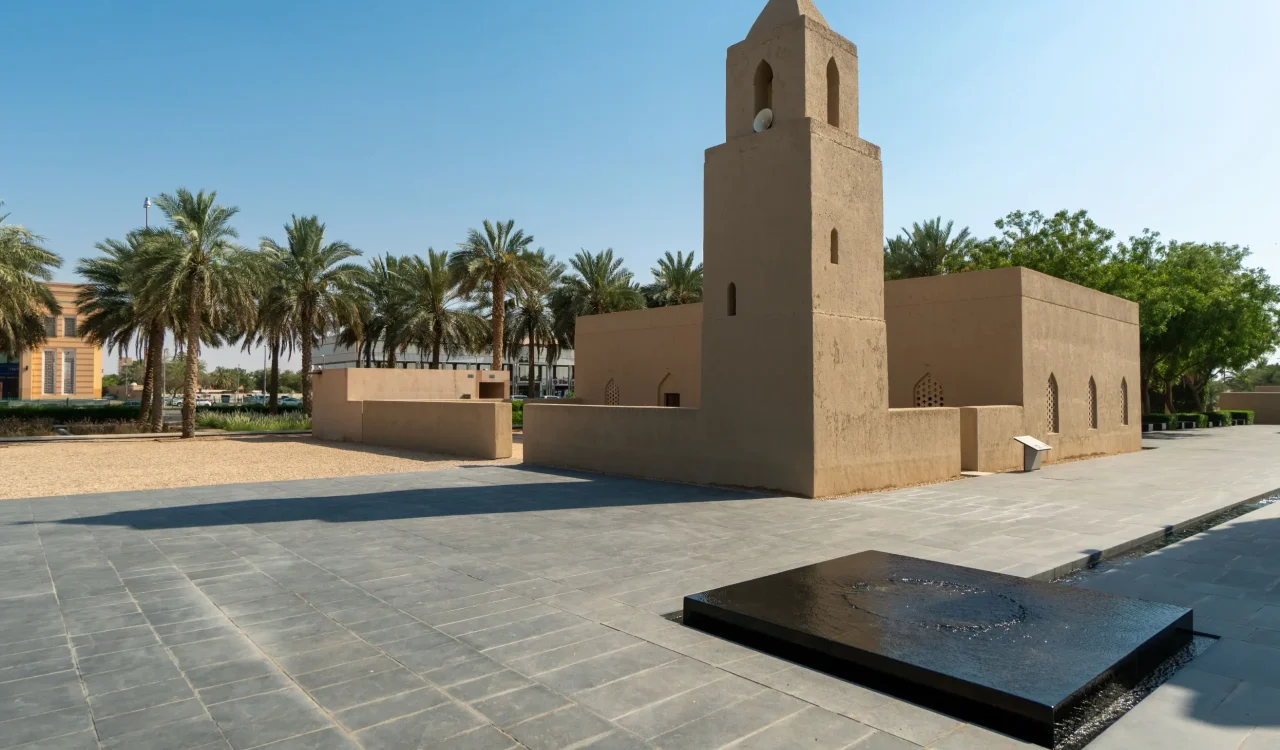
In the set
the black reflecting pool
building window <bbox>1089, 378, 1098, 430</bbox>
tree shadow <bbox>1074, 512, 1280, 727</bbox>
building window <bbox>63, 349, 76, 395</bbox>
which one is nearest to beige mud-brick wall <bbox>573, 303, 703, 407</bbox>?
building window <bbox>1089, 378, 1098, 430</bbox>

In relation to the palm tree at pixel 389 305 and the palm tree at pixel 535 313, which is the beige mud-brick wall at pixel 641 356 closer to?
the palm tree at pixel 535 313

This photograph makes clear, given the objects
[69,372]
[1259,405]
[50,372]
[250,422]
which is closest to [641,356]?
[250,422]

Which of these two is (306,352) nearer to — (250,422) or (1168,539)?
(250,422)

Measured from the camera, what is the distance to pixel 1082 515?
31.0 ft

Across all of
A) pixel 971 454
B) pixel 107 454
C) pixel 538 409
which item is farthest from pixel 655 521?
pixel 107 454

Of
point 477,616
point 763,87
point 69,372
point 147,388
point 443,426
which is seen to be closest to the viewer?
point 477,616

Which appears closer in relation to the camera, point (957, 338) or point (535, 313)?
point (957, 338)

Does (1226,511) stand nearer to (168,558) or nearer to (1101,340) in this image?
(1101,340)

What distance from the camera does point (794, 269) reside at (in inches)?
440

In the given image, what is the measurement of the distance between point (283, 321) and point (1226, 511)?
29809 mm

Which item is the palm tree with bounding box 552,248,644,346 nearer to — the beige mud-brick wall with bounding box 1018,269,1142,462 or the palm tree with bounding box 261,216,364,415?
the palm tree with bounding box 261,216,364,415

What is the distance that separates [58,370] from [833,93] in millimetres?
58875

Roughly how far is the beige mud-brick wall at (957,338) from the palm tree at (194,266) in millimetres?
20320

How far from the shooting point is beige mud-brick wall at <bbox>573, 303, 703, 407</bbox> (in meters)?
24.0
